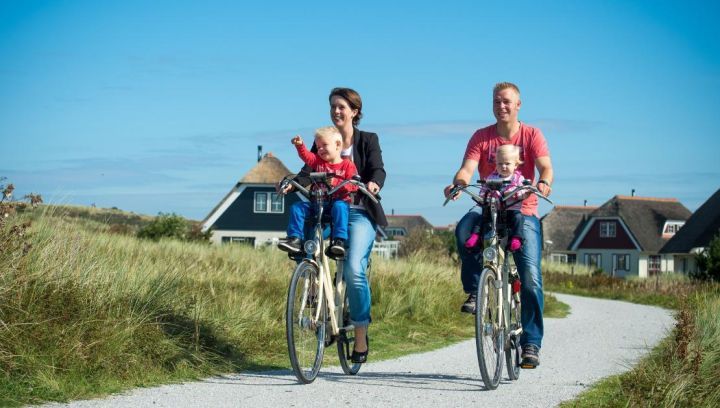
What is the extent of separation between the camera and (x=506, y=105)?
7.41 meters

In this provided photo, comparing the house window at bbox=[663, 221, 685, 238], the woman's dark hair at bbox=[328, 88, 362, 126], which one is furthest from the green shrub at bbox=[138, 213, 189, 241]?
the house window at bbox=[663, 221, 685, 238]

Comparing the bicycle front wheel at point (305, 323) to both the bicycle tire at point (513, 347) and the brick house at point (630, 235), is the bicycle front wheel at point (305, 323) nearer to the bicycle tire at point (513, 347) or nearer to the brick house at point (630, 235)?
the bicycle tire at point (513, 347)

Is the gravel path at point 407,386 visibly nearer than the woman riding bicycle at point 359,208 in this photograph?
Yes

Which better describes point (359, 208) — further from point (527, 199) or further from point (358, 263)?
point (527, 199)

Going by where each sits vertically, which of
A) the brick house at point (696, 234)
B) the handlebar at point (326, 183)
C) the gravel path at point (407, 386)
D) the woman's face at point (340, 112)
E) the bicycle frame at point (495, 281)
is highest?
the brick house at point (696, 234)

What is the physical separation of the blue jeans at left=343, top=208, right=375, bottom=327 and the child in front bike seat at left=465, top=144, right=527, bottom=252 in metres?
0.78

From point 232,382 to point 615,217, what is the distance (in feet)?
223

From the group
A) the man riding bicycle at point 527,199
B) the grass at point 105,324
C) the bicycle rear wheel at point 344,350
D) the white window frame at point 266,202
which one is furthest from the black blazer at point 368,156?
the white window frame at point 266,202

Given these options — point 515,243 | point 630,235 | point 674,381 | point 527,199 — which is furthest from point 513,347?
point 630,235

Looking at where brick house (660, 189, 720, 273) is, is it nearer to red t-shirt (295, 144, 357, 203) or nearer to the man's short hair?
the man's short hair

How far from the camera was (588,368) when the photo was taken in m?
8.74

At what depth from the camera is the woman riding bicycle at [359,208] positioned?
718cm

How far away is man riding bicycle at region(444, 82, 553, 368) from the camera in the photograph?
718 centimetres

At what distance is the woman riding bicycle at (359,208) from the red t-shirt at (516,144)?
2.54 feet
